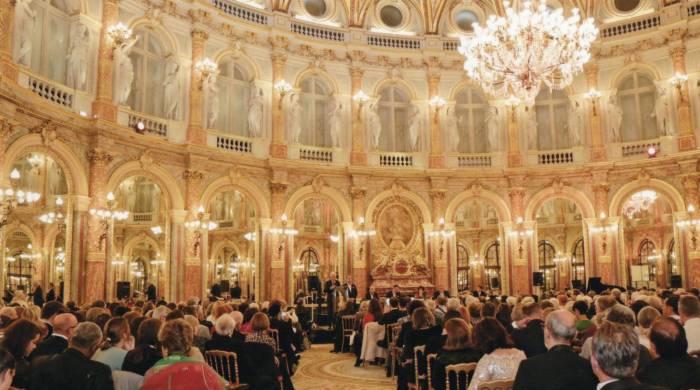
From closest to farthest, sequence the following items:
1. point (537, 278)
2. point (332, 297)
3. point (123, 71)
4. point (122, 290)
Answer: point (122, 290) < point (123, 71) < point (332, 297) < point (537, 278)

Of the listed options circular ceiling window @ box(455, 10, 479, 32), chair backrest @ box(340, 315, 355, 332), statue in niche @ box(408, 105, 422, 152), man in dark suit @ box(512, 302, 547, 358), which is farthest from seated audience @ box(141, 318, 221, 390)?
circular ceiling window @ box(455, 10, 479, 32)

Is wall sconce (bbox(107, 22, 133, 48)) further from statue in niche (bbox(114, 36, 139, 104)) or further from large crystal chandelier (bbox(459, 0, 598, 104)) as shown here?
large crystal chandelier (bbox(459, 0, 598, 104))

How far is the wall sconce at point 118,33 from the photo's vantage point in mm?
18047

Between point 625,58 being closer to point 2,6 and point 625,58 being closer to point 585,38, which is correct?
point 585,38

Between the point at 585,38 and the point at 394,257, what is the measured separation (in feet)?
35.9

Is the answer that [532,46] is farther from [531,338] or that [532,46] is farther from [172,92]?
[172,92]

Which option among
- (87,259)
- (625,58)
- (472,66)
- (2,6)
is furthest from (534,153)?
(2,6)

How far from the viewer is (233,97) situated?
22938mm

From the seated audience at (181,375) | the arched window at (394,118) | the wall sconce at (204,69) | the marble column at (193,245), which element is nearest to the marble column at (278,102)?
the wall sconce at (204,69)

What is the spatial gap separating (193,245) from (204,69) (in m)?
5.65

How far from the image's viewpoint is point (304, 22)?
23906 mm

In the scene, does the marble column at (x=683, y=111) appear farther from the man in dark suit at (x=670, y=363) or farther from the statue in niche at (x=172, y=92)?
the man in dark suit at (x=670, y=363)

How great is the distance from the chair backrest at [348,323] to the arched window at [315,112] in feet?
32.8

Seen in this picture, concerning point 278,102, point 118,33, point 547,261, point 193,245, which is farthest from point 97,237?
point 547,261
